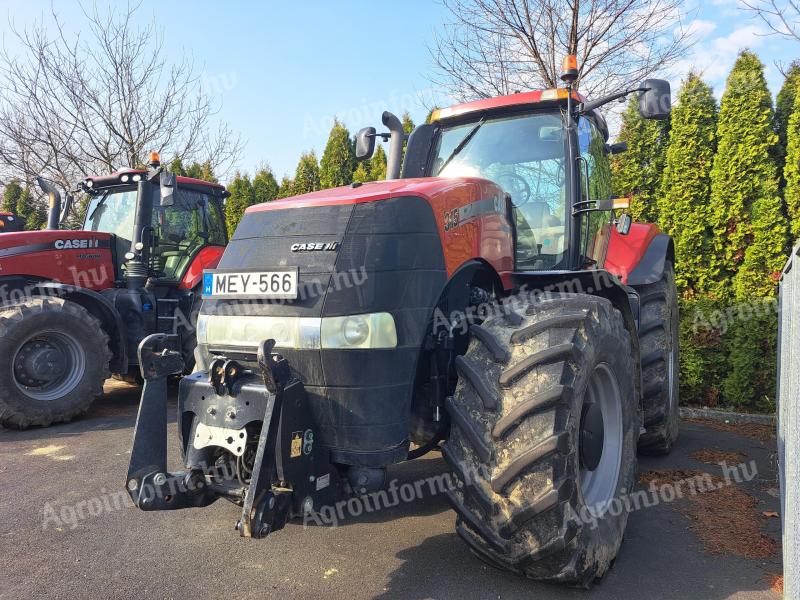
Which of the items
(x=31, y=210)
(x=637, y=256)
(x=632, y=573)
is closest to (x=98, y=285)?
(x=637, y=256)

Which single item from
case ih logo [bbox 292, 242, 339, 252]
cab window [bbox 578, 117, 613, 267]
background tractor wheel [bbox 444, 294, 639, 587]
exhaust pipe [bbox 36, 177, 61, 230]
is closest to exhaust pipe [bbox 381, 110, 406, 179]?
cab window [bbox 578, 117, 613, 267]

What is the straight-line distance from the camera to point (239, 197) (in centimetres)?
1347

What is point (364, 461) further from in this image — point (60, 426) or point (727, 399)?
point (727, 399)

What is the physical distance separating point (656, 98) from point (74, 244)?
5771 mm

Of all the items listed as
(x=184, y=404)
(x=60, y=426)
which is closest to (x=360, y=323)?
(x=184, y=404)

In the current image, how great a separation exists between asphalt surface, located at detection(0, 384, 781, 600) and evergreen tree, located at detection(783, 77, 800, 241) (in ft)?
12.5

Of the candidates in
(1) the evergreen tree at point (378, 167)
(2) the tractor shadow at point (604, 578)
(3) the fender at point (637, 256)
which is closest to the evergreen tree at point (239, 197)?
(1) the evergreen tree at point (378, 167)

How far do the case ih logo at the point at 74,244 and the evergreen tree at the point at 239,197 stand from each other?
7.03m

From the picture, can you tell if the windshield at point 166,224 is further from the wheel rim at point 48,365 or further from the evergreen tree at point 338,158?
the evergreen tree at point 338,158

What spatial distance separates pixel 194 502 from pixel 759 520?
3.10m

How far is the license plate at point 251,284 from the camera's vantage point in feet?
8.05

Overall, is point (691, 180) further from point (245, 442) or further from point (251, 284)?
point (245, 442)

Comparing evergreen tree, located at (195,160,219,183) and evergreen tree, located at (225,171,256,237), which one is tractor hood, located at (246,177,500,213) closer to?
evergreen tree, located at (225,171,256,237)

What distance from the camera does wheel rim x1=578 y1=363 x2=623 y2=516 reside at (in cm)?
270
